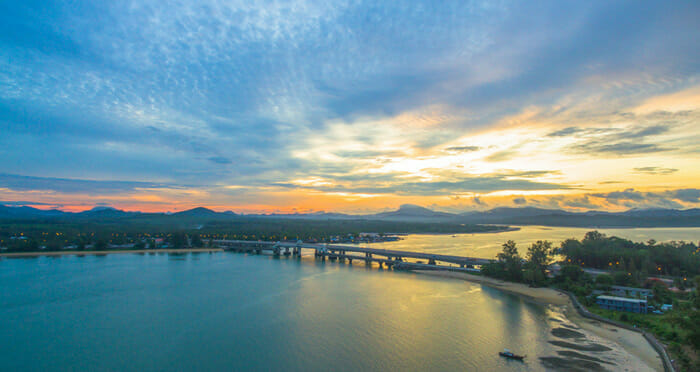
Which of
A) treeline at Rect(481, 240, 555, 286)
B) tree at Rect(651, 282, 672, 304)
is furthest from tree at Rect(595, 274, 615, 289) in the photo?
treeline at Rect(481, 240, 555, 286)

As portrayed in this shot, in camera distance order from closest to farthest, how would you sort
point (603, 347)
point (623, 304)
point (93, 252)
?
point (603, 347) → point (623, 304) → point (93, 252)

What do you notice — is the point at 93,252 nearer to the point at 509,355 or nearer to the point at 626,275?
the point at 509,355

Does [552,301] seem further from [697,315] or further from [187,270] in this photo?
[187,270]

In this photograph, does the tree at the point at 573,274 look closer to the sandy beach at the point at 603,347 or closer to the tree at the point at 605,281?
the tree at the point at 605,281

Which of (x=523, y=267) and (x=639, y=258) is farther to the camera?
(x=639, y=258)

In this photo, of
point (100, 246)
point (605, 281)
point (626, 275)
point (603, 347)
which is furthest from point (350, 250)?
point (100, 246)

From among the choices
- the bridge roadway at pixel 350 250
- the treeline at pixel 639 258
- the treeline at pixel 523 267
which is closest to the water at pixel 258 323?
the treeline at pixel 523 267
